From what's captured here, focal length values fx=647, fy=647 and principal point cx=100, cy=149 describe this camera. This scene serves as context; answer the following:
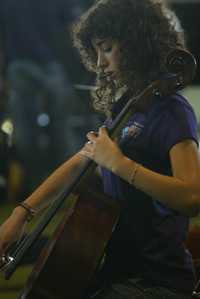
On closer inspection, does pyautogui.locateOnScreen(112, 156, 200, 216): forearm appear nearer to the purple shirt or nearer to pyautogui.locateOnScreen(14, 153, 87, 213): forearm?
the purple shirt

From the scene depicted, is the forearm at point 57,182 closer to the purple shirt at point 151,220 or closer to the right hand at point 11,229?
the right hand at point 11,229

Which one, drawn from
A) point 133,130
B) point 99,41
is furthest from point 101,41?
point 133,130

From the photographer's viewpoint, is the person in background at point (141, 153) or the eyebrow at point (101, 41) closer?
the person in background at point (141, 153)

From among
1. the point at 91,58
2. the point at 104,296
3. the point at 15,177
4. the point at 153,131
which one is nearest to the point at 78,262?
the point at 104,296

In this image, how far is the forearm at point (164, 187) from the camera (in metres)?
1.36

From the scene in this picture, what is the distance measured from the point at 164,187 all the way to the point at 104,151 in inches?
6.1

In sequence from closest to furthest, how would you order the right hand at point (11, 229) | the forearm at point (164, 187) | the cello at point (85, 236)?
the forearm at point (164, 187), the cello at point (85, 236), the right hand at point (11, 229)

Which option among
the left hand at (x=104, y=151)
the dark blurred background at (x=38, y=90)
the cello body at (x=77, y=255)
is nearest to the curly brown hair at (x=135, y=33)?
the left hand at (x=104, y=151)

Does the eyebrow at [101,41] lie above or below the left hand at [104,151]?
above

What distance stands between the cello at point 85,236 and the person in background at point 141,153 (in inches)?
1.2

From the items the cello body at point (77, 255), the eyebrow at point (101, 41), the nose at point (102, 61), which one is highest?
the eyebrow at point (101, 41)

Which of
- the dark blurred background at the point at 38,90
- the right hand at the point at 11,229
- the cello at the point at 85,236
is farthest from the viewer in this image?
the dark blurred background at the point at 38,90

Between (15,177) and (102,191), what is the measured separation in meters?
3.39

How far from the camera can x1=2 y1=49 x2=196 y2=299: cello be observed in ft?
4.81
